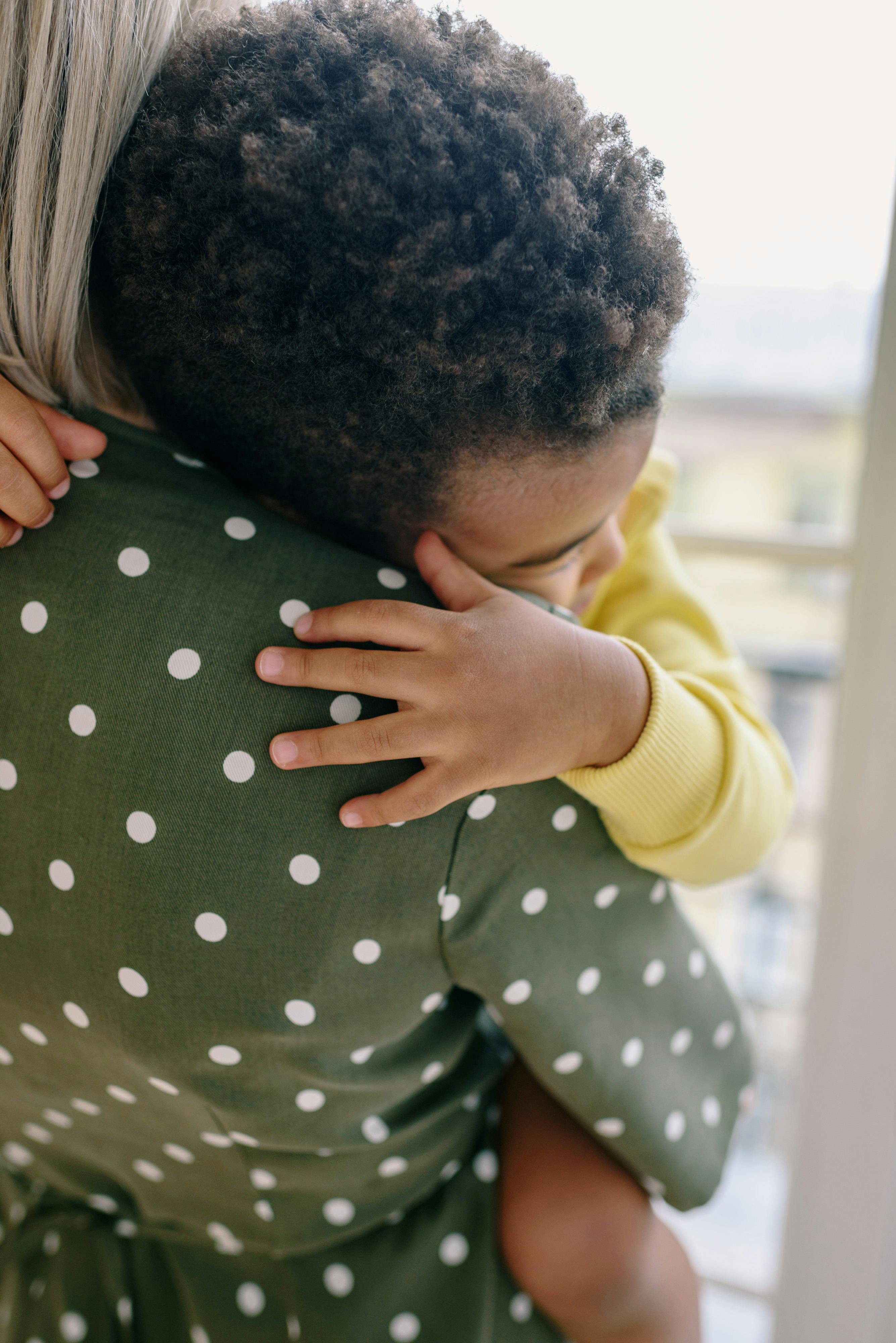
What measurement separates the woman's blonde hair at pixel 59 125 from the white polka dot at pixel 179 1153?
517 millimetres

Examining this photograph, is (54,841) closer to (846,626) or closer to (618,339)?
(618,339)

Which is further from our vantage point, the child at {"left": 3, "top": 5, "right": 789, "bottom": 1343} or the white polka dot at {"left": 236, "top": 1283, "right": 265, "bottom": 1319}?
the white polka dot at {"left": 236, "top": 1283, "right": 265, "bottom": 1319}

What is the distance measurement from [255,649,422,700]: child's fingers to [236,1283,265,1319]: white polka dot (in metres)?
0.47

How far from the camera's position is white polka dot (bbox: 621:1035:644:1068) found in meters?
0.63

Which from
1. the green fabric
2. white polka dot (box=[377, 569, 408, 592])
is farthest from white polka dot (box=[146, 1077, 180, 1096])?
white polka dot (box=[377, 569, 408, 592])

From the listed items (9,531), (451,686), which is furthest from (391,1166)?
(9,531)

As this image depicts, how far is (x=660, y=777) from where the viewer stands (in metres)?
0.59

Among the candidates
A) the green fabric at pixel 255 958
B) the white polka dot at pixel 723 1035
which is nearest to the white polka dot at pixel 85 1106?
the green fabric at pixel 255 958

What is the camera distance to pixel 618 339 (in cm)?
48

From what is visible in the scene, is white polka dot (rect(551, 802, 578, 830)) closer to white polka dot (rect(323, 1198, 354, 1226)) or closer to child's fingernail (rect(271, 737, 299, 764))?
child's fingernail (rect(271, 737, 299, 764))

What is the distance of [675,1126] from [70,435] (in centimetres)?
61

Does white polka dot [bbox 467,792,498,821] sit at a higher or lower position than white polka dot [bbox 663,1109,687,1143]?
higher

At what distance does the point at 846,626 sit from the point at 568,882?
1.86 ft

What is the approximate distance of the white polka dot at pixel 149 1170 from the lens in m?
0.65
